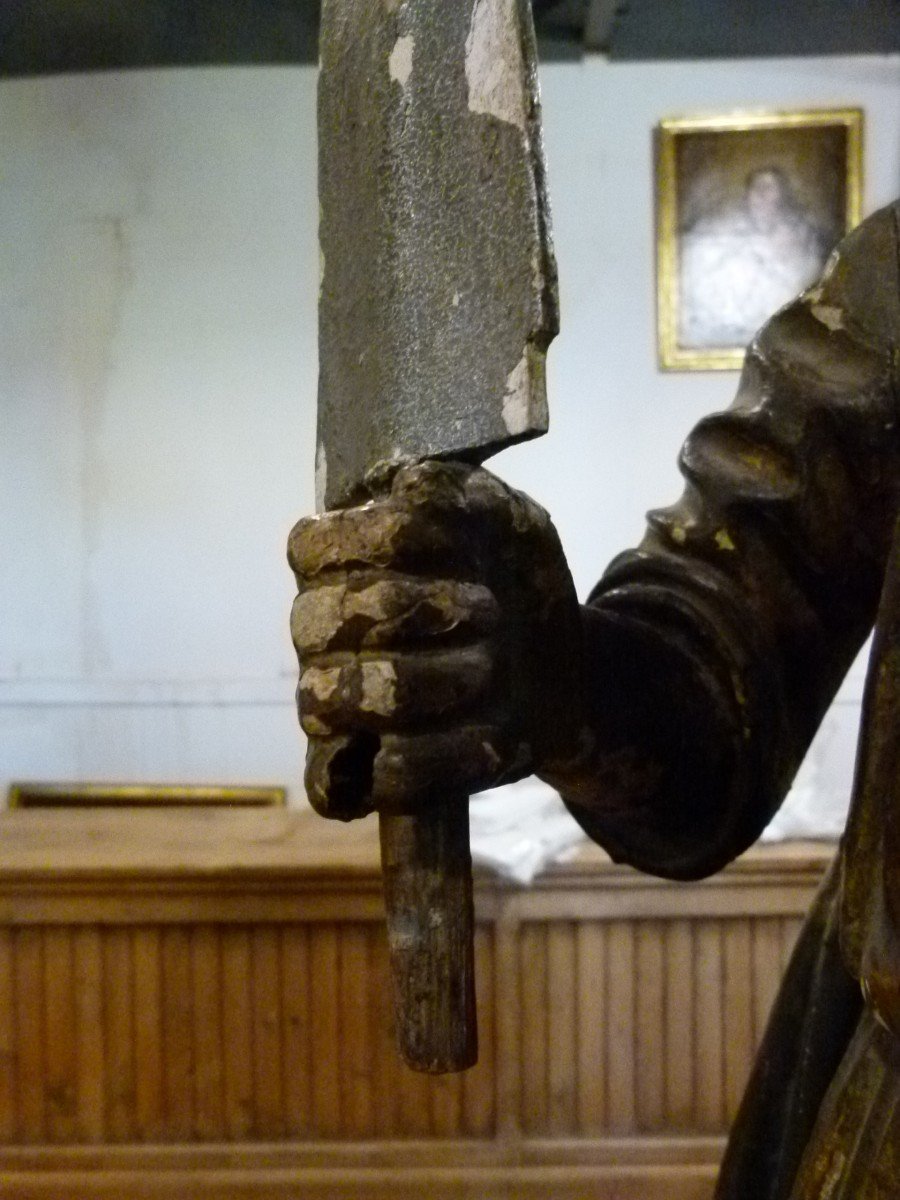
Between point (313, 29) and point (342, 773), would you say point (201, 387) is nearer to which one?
point (313, 29)

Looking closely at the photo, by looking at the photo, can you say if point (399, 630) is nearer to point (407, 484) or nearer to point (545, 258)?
point (407, 484)

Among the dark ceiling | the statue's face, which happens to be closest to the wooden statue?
the statue's face

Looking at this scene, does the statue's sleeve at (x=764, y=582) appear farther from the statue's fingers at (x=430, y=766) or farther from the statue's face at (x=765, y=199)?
the statue's face at (x=765, y=199)

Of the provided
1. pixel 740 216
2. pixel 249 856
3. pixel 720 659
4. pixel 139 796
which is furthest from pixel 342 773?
pixel 740 216

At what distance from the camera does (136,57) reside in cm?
218

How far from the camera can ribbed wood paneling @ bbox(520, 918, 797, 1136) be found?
1.49m

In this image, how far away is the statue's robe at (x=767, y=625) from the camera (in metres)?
0.63

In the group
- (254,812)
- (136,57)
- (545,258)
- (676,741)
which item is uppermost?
(136,57)

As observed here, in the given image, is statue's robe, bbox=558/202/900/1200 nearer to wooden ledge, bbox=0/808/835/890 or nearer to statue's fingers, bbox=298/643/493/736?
statue's fingers, bbox=298/643/493/736

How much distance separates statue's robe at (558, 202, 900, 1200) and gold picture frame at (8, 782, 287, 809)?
1.48 m

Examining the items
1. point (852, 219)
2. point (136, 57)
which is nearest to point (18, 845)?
point (136, 57)

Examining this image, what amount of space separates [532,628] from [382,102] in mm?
270

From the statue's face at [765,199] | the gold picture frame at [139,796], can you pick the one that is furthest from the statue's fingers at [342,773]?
→ the statue's face at [765,199]

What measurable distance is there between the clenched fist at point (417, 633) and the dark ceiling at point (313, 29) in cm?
188
